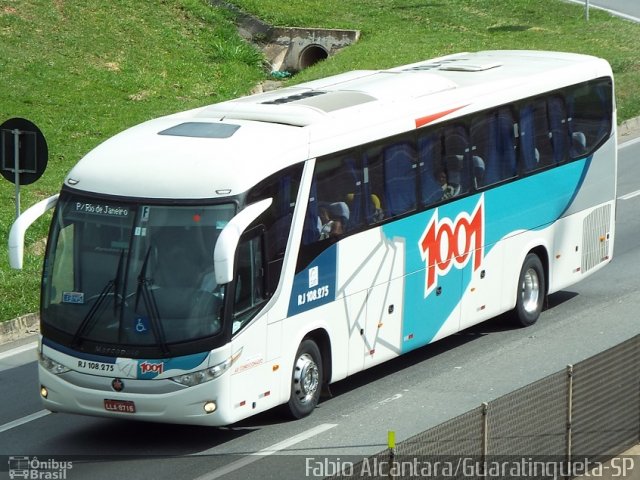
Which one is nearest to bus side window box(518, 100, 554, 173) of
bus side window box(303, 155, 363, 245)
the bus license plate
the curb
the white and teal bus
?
the white and teal bus

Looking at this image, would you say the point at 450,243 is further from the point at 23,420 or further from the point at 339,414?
the point at 23,420

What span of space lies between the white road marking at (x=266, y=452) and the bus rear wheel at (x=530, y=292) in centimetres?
469

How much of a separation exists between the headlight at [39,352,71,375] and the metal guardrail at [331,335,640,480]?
15.4 feet

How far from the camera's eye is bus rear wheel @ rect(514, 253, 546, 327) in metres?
17.3

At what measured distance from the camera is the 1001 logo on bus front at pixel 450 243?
15.4m

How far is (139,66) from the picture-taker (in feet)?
112

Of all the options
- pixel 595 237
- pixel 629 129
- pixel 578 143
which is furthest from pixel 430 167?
pixel 629 129

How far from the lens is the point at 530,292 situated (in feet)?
57.8

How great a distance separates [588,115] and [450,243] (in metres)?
3.77

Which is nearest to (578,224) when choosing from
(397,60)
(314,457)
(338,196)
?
(338,196)

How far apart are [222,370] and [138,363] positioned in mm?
789

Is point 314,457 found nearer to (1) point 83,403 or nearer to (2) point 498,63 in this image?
(1) point 83,403

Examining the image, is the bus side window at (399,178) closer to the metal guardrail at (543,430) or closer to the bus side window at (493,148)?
the bus side window at (493,148)

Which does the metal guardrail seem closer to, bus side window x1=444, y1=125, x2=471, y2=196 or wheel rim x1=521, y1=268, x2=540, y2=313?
bus side window x1=444, y1=125, x2=471, y2=196
